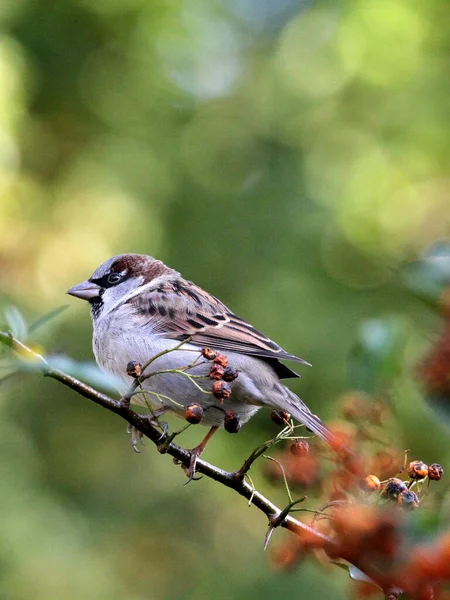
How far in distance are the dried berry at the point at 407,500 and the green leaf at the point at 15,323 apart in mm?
519

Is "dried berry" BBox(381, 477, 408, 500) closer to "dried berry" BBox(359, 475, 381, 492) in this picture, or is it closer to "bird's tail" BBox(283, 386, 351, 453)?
"dried berry" BBox(359, 475, 381, 492)

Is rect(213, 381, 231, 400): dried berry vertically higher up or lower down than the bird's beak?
higher up

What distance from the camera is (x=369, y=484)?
1137 mm

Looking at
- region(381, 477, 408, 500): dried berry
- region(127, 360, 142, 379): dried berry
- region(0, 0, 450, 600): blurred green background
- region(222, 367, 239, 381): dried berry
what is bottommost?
region(0, 0, 450, 600): blurred green background

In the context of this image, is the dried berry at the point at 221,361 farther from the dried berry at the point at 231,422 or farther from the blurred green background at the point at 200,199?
the blurred green background at the point at 200,199

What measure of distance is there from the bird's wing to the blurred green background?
5.36ft

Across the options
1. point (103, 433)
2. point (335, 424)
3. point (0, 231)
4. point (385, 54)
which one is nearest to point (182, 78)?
point (385, 54)

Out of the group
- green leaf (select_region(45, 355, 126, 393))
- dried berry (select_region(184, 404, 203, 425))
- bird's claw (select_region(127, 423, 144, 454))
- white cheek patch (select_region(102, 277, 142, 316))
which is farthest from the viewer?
white cheek patch (select_region(102, 277, 142, 316))

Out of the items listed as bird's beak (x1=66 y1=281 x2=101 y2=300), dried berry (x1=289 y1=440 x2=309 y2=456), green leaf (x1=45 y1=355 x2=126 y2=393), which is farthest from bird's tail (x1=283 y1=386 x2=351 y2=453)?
bird's beak (x1=66 y1=281 x2=101 y2=300)

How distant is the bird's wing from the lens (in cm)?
261

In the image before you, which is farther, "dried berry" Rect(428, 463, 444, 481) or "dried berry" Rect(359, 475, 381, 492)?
"dried berry" Rect(428, 463, 444, 481)

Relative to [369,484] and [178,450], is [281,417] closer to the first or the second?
[178,450]

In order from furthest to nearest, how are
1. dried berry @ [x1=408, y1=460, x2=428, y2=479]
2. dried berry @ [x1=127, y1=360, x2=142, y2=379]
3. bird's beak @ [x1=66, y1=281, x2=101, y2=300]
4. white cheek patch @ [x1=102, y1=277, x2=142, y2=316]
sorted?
bird's beak @ [x1=66, y1=281, x2=101, y2=300] → white cheek patch @ [x1=102, y1=277, x2=142, y2=316] → dried berry @ [x1=127, y1=360, x2=142, y2=379] → dried berry @ [x1=408, y1=460, x2=428, y2=479]

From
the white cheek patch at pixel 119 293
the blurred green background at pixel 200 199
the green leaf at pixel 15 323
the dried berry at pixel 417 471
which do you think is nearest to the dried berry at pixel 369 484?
the dried berry at pixel 417 471
